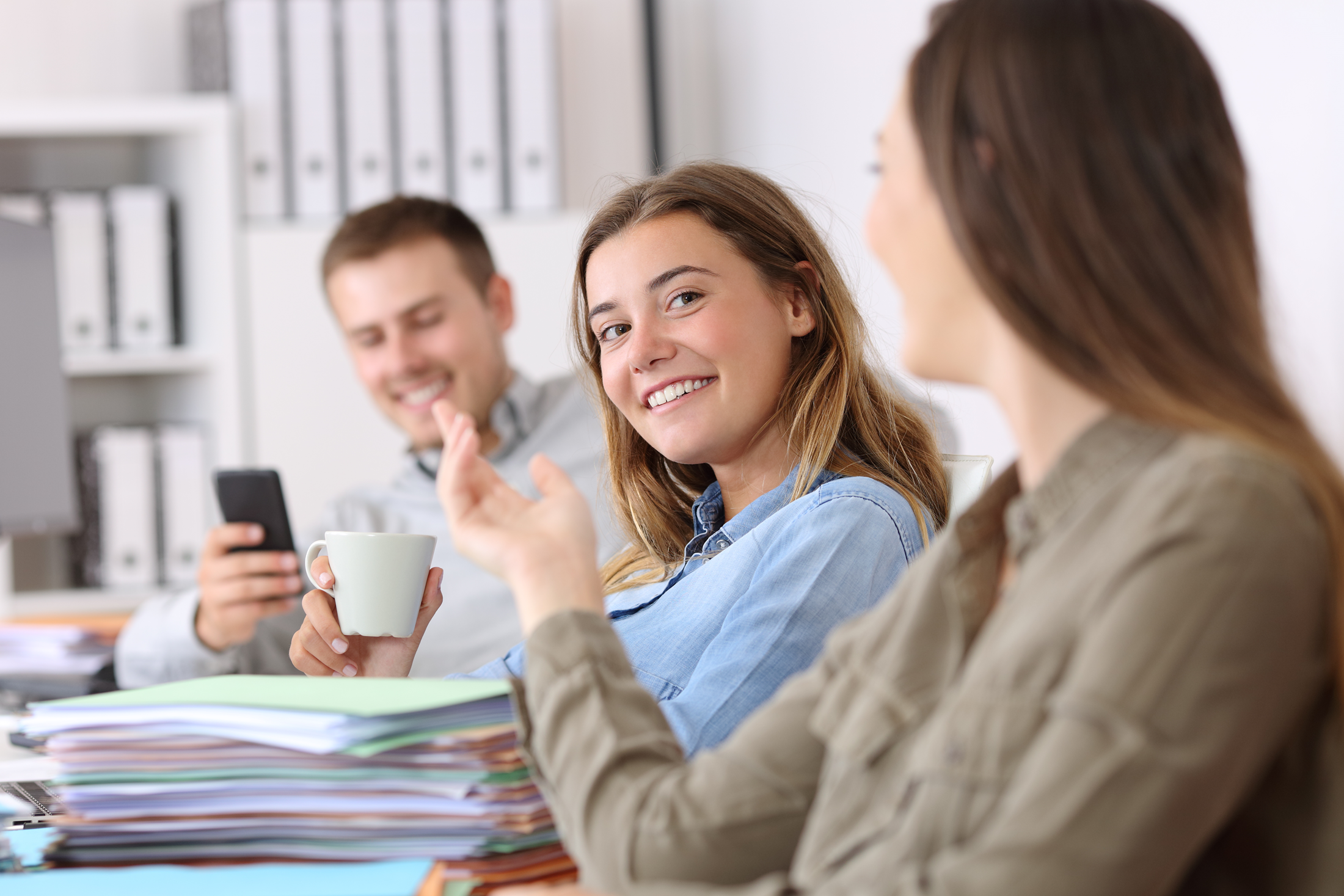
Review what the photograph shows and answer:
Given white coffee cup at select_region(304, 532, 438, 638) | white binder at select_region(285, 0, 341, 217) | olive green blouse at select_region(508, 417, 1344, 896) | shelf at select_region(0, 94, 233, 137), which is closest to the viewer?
olive green blouse at select_region(508, 417, 1344, 896)

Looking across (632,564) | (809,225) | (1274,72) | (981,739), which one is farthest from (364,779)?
(1274,72)

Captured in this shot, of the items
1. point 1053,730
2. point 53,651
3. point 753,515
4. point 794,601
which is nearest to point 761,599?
point 794,601

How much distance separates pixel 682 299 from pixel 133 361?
5.61 ft

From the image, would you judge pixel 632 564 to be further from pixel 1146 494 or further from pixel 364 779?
pixel 1146 494

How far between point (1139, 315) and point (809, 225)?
73 centimetres

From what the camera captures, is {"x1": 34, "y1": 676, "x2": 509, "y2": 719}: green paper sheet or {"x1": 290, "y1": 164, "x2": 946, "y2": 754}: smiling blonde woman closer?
{"x1": 34, "y1": 676, "x2": 509, "y2": 719}: green paper sheet

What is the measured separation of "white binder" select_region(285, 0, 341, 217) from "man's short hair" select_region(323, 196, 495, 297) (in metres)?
0.44

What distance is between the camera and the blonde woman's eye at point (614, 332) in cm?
129

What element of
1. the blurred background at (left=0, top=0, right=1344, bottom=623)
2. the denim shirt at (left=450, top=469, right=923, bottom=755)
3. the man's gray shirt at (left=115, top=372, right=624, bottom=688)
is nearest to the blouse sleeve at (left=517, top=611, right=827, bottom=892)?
the denim shirt at (left=450, top=469, right=923, bottom=755)

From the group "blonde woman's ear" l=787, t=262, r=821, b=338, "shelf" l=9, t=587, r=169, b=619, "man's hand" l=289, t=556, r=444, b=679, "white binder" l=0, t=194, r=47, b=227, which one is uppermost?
"white binder" l=0, t=194, r=47, b=227

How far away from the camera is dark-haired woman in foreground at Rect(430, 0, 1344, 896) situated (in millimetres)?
511

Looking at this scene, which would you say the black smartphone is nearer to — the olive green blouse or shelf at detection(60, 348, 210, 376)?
the olive green blouse

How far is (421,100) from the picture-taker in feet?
8.70

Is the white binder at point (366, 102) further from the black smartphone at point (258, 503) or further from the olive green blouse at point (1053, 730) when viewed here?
the olive green blouse at point (1053, 730)
